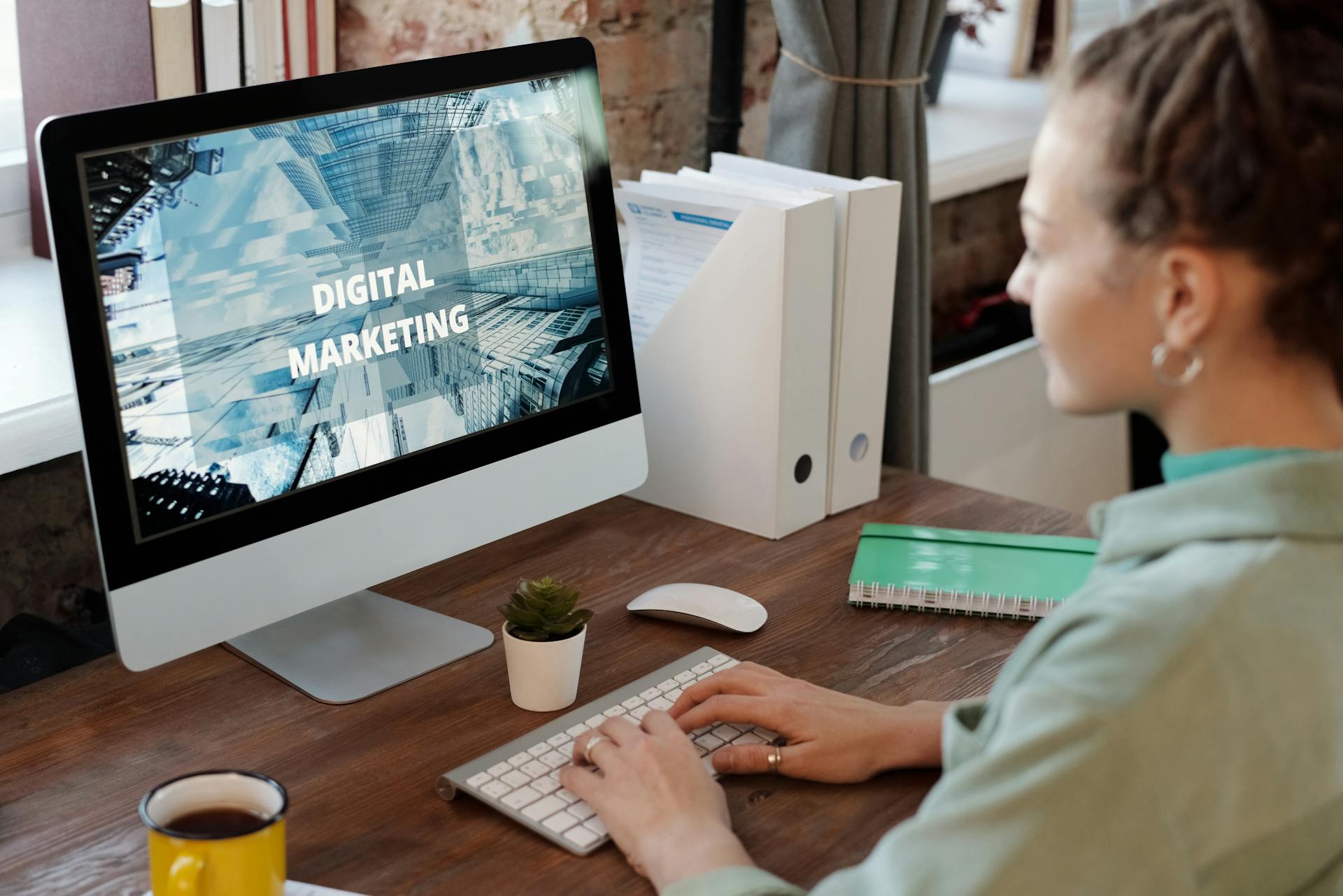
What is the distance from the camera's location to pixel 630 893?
0.89 metres

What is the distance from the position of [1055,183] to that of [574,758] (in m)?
0.53

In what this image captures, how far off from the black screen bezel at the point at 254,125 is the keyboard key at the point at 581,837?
33cm

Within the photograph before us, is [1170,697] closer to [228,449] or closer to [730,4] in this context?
[228,449]

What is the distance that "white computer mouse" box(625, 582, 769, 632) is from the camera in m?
1.24

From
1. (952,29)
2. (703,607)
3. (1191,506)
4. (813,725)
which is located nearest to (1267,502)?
(1191,506)

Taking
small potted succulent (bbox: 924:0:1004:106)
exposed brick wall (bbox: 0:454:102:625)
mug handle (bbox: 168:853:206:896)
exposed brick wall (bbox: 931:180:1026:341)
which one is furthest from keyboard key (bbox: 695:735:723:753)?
small potted succulent (bbox: 924:0:1004:106)

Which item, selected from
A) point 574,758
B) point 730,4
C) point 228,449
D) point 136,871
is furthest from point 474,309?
point 730,4

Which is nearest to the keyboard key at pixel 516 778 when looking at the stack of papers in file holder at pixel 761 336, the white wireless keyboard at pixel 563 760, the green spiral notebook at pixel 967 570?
the white wireless keyboard at pixel 563 760

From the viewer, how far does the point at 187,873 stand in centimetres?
77

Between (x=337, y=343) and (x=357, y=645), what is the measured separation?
0.28 m

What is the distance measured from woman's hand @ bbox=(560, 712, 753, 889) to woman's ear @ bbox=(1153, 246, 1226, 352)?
406mm

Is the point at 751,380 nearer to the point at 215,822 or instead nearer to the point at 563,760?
the point at 563,760

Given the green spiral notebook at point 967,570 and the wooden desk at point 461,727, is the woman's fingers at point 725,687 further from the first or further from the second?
the green spiral notebook at point 967,570

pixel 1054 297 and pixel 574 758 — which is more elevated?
pixel 1054 297
